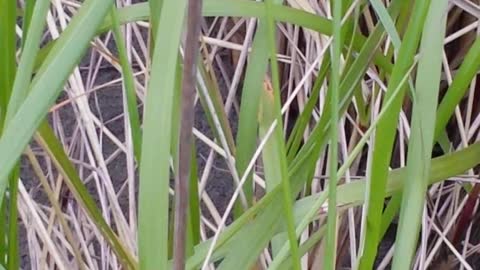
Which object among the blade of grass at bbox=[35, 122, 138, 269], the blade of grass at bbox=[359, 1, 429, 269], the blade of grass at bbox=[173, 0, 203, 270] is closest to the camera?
the blade of grass at bbox=[173, 0, 203, 270]

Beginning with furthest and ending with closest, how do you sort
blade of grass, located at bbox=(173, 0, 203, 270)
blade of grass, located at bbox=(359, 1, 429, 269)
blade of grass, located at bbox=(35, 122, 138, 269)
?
blade of grass, located at bbox=(35, 122, 138, 269), blade of grass, located at bbox=(359, 1, 429, 269), blade of grass, located at bbox=(173, 0, 203, 270)

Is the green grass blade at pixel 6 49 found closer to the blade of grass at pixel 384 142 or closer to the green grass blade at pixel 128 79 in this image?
the green grass blade at pixel 128 79

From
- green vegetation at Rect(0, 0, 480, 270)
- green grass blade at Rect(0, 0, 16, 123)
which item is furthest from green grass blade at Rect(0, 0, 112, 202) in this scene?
green grass blade at Rect(0, 0, 16, 123)

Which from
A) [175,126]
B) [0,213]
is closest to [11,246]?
[0,213]

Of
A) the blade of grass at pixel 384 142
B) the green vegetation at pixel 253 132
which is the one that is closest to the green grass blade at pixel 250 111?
the green vegetation at pixel 253 132

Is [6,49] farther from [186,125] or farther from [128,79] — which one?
[186,125]

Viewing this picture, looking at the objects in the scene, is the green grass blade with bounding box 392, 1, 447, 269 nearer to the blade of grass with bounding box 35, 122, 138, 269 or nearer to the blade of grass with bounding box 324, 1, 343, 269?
the blade of grass with bounding box 324, 1, 343, 269

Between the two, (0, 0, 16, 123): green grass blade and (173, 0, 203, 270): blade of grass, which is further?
(0, 0, 16, 123): green grass blade
